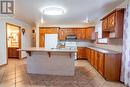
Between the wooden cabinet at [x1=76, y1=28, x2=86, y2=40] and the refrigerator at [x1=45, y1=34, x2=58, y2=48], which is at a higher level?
the wooden cabinet at [x1=76, y1=28, x2=86, y2=40]

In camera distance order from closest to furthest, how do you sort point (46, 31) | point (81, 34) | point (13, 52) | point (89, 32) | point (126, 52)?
point (126, 52)
point (89, 32)
point (46, 31)
point (81, 34)
point (13, 52)

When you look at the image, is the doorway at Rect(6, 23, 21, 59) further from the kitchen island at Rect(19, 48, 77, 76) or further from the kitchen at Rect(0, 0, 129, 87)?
the kitchen island at Rect(19, 48, 77, 76)

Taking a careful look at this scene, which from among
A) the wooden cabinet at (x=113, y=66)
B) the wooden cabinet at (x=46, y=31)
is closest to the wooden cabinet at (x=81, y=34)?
the wooden cabinet at (x=46, y=31)

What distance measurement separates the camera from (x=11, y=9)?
3.21 m

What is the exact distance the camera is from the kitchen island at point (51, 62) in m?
4.65

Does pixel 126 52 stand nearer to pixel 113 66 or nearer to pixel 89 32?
pixel 113 66

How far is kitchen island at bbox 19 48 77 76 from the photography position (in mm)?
4648

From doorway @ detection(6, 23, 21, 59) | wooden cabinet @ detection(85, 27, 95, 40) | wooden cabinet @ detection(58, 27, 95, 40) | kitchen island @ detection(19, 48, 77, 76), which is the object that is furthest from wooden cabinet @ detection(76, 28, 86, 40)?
doorway @ detection(6, 23, 21, 59)

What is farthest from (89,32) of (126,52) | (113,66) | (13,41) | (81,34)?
(13,41)

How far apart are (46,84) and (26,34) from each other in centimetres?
580

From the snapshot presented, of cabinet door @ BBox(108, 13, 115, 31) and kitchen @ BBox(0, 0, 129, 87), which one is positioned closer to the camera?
kitchen @ BBox(0, 0, 129, 87)

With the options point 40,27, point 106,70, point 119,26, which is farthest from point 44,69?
point 40,27

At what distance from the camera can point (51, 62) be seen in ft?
15.7

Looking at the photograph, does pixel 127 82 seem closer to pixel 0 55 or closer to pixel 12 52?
pixel 0 55
